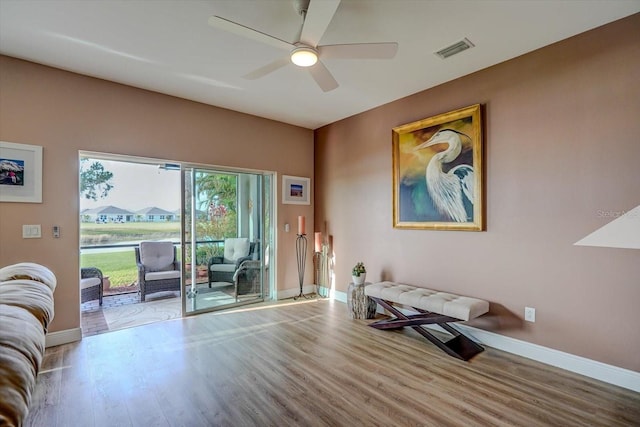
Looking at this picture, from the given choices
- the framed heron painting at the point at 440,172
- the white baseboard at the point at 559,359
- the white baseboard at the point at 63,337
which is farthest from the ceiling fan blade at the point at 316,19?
the white baseboard at the point at 63,337

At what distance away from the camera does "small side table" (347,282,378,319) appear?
408 cm

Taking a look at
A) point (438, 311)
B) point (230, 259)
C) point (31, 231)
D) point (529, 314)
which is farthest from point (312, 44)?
point (230, 259)

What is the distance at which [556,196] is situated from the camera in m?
2.79

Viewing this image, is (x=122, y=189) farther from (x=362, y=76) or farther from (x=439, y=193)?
(x=439, y=193)

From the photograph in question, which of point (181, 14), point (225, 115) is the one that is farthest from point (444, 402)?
point (225, 115)

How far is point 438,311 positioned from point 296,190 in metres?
3.01

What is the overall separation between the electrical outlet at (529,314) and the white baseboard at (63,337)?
15.0 ft

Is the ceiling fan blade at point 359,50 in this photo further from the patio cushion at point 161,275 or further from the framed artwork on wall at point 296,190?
the patio cushion at point 161,275

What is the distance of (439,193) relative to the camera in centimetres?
362

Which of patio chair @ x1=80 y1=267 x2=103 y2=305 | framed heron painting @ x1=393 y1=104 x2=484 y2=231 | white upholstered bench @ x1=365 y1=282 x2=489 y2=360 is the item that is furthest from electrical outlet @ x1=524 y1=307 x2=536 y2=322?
patio chair @ x1=80 y1=267 x2=103 y2=305

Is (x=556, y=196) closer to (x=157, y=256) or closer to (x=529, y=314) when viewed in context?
(x=529, y=314)

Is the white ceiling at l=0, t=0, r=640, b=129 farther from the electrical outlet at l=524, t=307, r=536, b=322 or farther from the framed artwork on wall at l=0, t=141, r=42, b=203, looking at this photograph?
the electrical outlet at l=524, t=307, r=536, b=322

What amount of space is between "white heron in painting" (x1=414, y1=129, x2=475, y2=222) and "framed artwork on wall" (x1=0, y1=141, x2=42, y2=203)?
13.7 ft

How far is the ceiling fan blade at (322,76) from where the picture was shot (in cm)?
250
